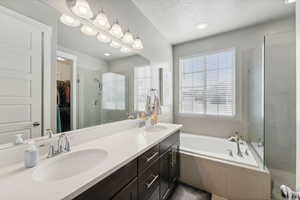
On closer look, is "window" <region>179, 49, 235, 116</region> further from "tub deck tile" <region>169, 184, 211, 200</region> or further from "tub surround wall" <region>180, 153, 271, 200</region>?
"tub deck tile" <region>169, 184, 211, 200</region>

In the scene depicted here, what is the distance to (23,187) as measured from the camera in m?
0.54

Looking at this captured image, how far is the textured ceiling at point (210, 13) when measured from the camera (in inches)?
65.2

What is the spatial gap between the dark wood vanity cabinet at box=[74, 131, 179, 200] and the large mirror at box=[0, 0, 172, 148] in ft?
2.05

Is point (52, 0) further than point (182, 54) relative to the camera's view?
No

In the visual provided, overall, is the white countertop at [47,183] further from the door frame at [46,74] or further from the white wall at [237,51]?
the white wall at [237,51]

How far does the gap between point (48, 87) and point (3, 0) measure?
548 mm

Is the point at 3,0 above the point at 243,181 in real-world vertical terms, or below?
above

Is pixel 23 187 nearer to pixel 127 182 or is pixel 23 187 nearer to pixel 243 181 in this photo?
pixel 127 182

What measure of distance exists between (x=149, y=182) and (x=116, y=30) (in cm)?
165

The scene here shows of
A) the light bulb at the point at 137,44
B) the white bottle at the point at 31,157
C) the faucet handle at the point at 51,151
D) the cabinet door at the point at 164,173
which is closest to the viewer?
the white bottle at the point at 31,157

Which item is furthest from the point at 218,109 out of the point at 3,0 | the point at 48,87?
the point at 3,0

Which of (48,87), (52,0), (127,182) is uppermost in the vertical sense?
(52,0)

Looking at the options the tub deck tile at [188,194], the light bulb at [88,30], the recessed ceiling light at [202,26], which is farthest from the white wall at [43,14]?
the recessed ceiling light at [202,26]

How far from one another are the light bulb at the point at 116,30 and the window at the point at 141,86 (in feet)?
1.63
